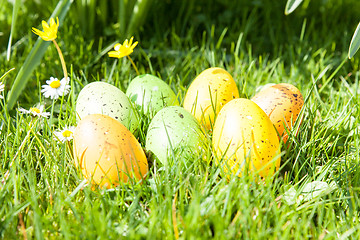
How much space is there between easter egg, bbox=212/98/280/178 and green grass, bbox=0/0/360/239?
0.21ft

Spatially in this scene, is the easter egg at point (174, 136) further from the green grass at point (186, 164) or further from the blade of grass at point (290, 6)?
the blade of grass at point (290, 6)

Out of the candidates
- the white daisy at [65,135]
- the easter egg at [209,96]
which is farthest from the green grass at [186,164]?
the easter egg at [209,96]

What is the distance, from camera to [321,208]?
1229mm

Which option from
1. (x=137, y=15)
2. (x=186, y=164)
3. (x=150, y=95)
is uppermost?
(x=137, y=15)

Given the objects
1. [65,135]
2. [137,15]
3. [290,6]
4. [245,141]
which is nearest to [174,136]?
[245,141]

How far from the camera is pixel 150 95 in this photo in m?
1.64

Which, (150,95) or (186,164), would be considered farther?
(150,95)

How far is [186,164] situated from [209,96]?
1.11 feet

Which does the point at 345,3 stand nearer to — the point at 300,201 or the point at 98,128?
the point at 300,201

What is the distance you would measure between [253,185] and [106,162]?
0.48 metres

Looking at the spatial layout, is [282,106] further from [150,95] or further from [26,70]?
[26,70]

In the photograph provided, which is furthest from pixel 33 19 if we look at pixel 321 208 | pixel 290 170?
pixel 321 208

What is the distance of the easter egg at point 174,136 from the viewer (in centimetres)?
138

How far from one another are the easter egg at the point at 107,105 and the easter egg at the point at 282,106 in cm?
53
